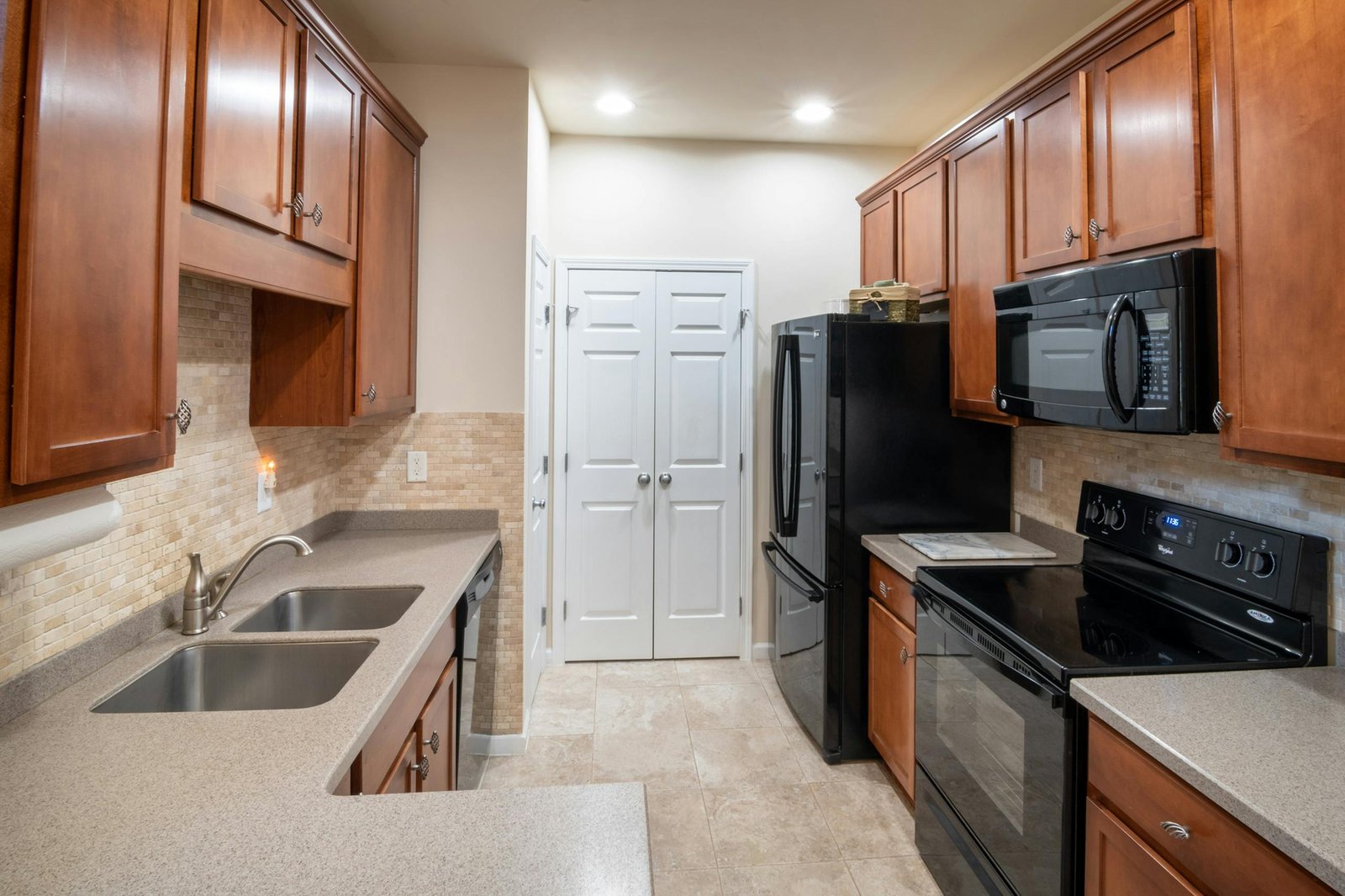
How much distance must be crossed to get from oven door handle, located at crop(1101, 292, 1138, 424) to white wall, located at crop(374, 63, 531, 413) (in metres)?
1.85

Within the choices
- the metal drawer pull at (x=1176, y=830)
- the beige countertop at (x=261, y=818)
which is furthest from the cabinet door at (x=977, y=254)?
the beige countertop at (x=261, y=818)

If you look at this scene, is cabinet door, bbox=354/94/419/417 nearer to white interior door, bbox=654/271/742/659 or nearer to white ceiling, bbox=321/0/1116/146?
white ceiling, bbox=321/0/1116/146

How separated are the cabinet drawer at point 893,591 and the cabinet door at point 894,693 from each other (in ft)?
0.10

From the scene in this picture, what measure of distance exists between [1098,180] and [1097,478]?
94cm

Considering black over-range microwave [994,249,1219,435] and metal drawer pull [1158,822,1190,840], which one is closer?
metal drawer pull [1158,822,1190,840]

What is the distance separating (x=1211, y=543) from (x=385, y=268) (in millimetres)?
2473

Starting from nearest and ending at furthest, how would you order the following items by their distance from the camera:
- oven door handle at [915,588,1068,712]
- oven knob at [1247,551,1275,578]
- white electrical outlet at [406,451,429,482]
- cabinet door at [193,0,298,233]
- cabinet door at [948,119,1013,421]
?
1. cabinet door at [193,0,298,233]
2. oven door handle at [915,588,1068,712]
3. oven knob at [1247,551,1275,578]
4. cabinet door at [948,119,1013,421]
5. white electrical outlet at [406,451,429,482]

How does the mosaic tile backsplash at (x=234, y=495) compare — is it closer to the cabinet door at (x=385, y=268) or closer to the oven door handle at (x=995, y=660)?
the cabinet door at (x=385, y=268)

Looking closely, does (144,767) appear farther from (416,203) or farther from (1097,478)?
(1097,478)

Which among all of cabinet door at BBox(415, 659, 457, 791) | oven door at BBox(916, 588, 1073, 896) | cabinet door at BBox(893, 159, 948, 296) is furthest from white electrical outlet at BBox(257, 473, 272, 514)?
cabinet door at BBox(893, 159, 948, 296)

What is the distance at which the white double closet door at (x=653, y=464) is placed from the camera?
11.2 feet

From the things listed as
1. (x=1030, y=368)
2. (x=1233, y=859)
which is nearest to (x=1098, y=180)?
(x=1030, y=368)

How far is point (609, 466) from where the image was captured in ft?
11.3

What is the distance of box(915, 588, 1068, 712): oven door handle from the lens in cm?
142
